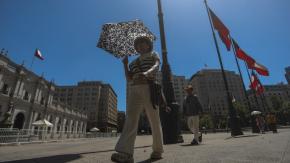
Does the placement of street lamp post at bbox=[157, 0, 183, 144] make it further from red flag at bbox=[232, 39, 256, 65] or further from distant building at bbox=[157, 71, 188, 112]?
distant building at bbox=[157, 71, 188, 112]

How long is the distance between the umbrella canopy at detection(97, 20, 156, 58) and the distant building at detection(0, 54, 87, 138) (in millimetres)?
20165

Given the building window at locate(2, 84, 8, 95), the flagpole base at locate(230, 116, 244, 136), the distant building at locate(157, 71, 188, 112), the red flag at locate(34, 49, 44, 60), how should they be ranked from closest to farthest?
the flagpole base at locate(230, 116, 244, 136), the building window at locate(2, 84, 8, 95), the red flag at locate(34, 49, 44, 60), the distant building at locate(157, 71, 188, 112)

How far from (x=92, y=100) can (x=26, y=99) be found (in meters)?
64.0

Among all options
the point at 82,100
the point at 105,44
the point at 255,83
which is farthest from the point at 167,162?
the point at 82,100

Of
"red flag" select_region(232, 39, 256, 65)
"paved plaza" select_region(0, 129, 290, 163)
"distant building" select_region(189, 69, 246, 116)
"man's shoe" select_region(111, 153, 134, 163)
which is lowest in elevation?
"paved plaza" select_region(0, 129, 290, 163)

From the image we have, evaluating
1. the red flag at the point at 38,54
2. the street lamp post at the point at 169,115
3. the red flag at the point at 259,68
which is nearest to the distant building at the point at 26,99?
the red flag at the point at 38,54

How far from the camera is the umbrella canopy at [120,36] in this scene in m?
3.69

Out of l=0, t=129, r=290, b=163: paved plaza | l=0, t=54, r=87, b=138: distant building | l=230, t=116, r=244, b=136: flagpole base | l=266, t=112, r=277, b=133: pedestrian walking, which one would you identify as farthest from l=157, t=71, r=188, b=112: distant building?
l=0, t=129, r=290, b=163: paved plaza

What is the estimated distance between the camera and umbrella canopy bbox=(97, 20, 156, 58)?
12.1 ft

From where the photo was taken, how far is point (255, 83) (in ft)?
66.1

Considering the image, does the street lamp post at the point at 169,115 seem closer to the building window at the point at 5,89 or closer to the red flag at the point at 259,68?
Result: the red flag at the point at 259,68

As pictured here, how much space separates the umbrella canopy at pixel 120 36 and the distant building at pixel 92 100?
9394 centimetres

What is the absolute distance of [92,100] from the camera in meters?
96.2

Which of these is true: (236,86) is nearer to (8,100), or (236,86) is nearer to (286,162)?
(8,100)
